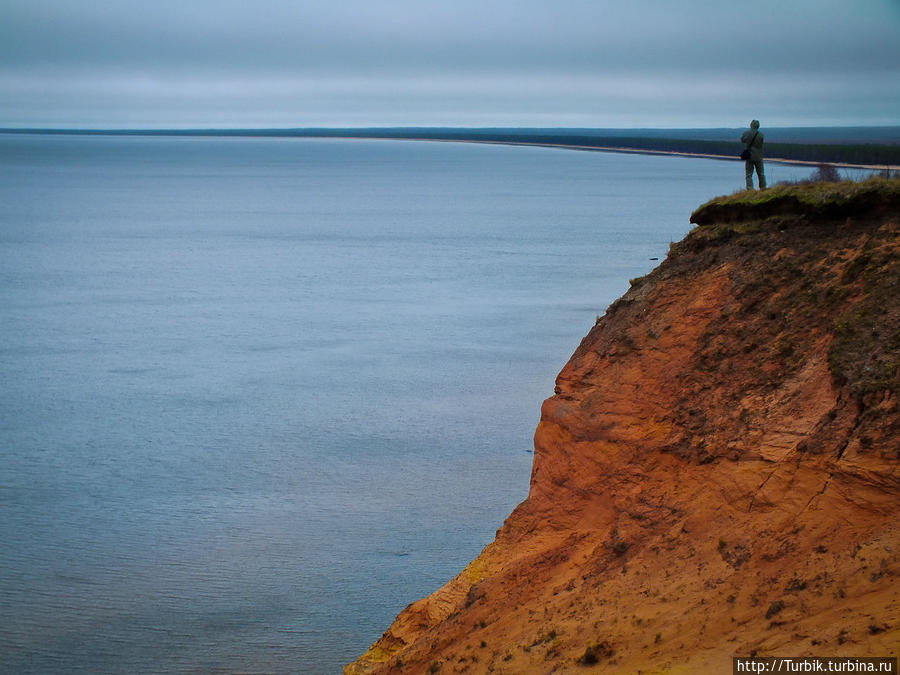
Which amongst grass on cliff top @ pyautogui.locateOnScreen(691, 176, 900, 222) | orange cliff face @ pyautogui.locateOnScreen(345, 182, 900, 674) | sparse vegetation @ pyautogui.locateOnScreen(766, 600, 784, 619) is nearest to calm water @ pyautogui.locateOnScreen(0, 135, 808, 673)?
orange cliff face @ pyautogui.locateOnScreen(345, 182, 900, 674)

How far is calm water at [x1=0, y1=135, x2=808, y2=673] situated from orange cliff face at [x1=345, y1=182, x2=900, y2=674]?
6.88 m

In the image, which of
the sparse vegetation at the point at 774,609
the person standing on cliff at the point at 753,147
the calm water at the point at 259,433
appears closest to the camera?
the sparse vegetation at the point at 774,609

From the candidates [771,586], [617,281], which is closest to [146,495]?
[771,586]

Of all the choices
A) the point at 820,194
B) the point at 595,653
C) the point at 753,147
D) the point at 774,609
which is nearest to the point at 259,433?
the point at 753,147

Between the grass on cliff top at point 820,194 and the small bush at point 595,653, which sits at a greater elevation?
the grass on cliff top at point 820,194

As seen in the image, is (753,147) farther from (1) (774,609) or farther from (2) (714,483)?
(1) (774,609)

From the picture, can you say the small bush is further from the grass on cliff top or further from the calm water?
the calm water

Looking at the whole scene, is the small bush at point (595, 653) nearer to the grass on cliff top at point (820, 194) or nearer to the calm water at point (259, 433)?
the grass on cliff top at point (820, 194)

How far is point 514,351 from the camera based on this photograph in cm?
4544

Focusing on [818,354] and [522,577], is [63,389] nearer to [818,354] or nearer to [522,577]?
[522,577]

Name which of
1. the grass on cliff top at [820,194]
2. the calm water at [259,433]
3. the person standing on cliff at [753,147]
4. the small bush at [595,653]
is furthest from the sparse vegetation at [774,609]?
the calm water at [259,433]

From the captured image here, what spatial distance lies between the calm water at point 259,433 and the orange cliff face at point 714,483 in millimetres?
6882

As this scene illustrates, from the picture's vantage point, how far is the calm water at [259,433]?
21.9 m

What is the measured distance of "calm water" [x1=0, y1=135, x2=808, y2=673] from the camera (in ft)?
71.8
